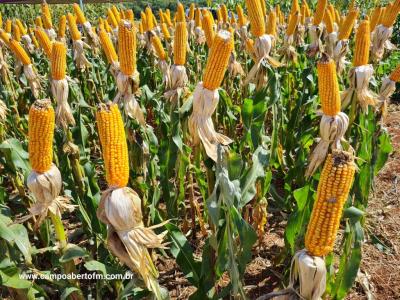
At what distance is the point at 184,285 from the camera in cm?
350

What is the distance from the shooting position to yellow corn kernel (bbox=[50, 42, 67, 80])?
309 cm

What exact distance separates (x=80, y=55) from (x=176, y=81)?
3.27 meters

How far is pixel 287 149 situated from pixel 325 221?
354cm

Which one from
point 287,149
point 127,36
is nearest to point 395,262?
point 287,149

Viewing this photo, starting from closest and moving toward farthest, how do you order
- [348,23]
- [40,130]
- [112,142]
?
[112,142] → [40,130] → [348,23]

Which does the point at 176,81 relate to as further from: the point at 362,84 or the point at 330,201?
the point at 330,201

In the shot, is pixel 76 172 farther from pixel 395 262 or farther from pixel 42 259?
pixel 395 262

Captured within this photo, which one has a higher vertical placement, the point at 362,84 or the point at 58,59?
the point at 58,59

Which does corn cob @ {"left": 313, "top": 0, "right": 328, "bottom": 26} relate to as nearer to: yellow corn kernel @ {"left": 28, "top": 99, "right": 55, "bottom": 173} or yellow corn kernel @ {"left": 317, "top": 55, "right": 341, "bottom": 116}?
yellow corn kernel @ {"left": 317, "top": 55, "right": 341, "bottom": 116}

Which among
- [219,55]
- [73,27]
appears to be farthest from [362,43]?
[73,27]

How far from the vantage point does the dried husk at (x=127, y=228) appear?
172 cm

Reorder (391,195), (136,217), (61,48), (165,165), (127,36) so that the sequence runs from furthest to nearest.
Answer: (391,195)
(165,165)
(61,48)
(127,36)
(136,217)

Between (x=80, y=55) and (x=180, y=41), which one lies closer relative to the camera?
(x=180, y=41)

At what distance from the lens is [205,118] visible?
2.46 metres
